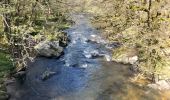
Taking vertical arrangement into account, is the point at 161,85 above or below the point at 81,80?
below

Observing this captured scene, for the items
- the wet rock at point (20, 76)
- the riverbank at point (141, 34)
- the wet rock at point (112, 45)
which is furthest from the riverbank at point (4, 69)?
the wet rock at point (112, 45)

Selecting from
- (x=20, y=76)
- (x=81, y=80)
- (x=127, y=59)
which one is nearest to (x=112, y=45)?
(x=127, y=59)

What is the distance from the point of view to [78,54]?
30.5 meters

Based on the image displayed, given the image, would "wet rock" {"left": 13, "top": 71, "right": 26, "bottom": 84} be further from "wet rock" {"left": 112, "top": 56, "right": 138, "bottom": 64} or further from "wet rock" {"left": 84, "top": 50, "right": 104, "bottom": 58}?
"wet rock" {"left": 112, "top": 56, "right": 138, "bottom": 64}

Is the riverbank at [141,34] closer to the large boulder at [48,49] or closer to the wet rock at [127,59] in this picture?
the wet rock at [127,59]

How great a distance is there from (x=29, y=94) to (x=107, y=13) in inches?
795

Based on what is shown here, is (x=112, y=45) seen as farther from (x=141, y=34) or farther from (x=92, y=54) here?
(x=141, y=34)

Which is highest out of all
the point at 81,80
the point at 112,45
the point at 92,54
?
the point at 112,45

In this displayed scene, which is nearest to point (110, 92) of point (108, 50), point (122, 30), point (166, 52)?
point (166, 52)

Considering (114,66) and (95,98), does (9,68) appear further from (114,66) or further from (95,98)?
(114,66)

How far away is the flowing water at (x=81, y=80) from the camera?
2208cm

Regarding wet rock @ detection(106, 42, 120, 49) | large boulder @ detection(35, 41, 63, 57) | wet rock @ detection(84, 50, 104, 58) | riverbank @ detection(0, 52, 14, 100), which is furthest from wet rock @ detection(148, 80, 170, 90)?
riverbank @ detection(0, 52, 14, 100)

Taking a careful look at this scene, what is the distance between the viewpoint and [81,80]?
25.0 m

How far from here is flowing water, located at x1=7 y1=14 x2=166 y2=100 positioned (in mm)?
22078
